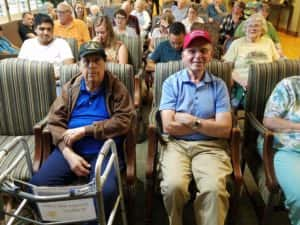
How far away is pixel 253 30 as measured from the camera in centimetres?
282

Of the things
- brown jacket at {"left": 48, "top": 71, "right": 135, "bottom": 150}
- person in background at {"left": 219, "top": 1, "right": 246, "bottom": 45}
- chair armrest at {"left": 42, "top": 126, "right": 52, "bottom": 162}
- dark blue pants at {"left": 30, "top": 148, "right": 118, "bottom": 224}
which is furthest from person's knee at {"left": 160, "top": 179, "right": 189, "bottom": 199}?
person in background at {"left": 219, "top": 1, "right": 246, "bottom": 45}

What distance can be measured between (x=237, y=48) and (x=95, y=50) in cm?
171

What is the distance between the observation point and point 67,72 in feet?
6.49

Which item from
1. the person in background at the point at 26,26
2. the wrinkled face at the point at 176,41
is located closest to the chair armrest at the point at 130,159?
the wrinkled face at the point at 176,41

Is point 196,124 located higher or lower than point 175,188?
higher

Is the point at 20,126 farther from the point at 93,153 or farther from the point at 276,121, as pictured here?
the point at 276,121

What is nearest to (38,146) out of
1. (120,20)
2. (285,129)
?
(285,129)

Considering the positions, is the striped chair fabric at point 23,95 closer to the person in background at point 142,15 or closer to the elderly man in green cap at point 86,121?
the elderly man in green cap at point 86,121

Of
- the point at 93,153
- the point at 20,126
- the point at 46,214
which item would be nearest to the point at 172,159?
the point at 93,153

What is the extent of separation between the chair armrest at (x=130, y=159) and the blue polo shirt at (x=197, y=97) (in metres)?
0.27

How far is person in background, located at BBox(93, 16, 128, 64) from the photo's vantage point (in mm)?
2727

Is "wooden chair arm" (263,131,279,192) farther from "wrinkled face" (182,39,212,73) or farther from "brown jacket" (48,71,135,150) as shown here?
"brown jacket" (48,71,135,150)

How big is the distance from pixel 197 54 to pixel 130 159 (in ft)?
2.38

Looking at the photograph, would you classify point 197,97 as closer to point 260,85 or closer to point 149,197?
point 260,85
